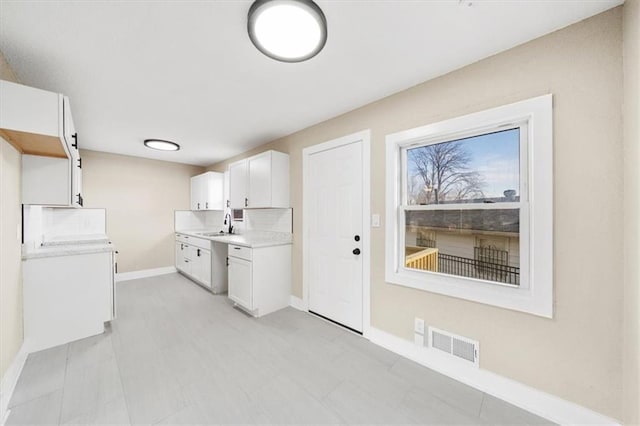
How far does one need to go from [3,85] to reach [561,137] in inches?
140

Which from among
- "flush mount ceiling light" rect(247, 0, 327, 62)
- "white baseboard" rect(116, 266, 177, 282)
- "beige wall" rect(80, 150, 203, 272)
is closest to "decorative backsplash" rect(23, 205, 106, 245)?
"beige wall" rect(80, 150, 203, 272)

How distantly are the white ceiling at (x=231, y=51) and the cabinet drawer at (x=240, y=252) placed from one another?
5.39 feet

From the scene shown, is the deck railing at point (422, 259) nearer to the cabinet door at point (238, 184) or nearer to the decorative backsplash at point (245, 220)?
the decorative backsplash at point (245, 220)

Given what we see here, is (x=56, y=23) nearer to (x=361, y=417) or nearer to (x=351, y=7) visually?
(x=351, y=7)

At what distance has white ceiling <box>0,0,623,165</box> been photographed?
4.31 feet

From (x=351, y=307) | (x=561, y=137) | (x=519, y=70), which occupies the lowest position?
(x=351, y=307)

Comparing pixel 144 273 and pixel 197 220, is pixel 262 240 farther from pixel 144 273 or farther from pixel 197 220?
pixel 144 273

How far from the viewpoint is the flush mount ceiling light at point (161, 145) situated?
3645 mm

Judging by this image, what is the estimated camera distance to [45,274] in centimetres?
223

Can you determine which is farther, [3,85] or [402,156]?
[402,156]

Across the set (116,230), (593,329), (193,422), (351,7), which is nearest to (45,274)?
(193,422)

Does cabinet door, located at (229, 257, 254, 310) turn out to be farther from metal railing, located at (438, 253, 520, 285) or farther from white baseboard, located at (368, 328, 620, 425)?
metal railing, located at (438, 253, 520, 285)

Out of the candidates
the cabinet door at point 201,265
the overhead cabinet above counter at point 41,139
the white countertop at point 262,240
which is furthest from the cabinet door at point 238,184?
the overhead cabinet above counter at point 41,139

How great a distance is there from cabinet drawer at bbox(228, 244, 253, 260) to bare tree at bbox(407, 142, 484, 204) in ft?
6.87
